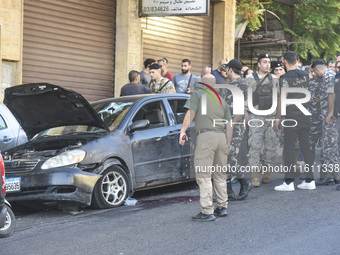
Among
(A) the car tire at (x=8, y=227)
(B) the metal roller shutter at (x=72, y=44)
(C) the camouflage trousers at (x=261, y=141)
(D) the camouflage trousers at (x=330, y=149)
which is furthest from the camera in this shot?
(B) the metal roller shutter at (x=72, y=44)

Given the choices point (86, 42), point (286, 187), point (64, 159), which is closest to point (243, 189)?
point (286, 187)

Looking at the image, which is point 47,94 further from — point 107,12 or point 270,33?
point 270,33

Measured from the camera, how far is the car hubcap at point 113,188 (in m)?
8.87

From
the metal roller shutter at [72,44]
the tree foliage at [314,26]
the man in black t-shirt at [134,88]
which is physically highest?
the tree foliage at [314,26]

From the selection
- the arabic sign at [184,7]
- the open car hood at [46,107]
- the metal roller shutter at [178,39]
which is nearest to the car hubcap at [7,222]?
the open car hood at [46,107]

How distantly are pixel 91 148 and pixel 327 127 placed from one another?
14.6 ft

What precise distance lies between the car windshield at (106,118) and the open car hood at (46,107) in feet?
0.32

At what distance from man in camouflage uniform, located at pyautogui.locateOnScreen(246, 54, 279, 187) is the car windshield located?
210 centimetres

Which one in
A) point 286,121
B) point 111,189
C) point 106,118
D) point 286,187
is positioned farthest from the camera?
point 286,121

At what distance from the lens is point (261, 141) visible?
10.8 m

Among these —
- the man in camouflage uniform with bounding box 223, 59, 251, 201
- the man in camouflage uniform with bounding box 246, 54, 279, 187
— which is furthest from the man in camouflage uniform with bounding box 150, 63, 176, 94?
the man in camouflage uniform with bounding box 223, 59, 251, 201

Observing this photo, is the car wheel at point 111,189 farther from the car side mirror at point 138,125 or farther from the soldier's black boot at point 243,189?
the soldier's black boot at point 243,189

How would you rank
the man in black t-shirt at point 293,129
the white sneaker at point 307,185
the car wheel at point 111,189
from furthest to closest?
the white sneaker at point 307,185 → the man in black t-shirt at point 293,129 → the car wheel at point 111,189

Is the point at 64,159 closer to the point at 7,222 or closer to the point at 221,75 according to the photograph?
the point at 7,222
